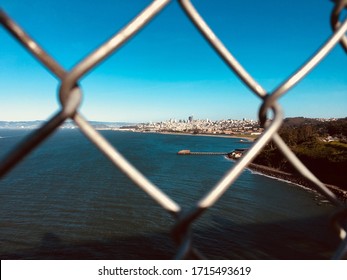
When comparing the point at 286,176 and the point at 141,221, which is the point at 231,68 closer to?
the point at 141,221

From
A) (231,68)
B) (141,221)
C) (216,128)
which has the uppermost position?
(216,128)

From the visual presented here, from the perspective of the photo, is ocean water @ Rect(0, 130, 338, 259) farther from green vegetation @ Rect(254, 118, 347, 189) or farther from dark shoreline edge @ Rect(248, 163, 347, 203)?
green vegetation @ Rect(254, 118, 347, 189)

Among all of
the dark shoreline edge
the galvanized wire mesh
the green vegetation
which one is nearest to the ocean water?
the dark shoreline edge

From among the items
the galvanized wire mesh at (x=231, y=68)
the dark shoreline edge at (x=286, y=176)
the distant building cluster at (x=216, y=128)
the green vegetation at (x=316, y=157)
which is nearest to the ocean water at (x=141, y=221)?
the dark shoreline edge at (x=286, y=176)

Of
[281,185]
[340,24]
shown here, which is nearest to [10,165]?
[340,24]

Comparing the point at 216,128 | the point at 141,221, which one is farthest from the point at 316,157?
the point at 216,128

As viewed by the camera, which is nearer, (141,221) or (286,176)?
(141,221)
